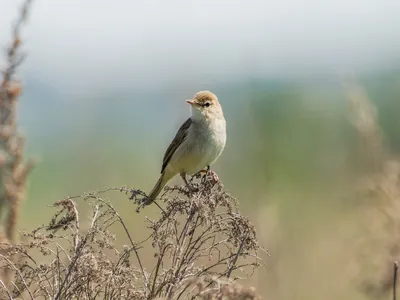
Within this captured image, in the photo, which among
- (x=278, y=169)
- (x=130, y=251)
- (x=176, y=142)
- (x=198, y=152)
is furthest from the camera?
(x=278, y=169)

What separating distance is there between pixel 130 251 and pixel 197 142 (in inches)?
88.8

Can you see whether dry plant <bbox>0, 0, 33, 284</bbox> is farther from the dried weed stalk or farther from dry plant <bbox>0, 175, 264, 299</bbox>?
dry plant <bbox>0, 175, 264, 299</bbox>

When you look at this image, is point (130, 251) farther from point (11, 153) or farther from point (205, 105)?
Result: point (205, 105)

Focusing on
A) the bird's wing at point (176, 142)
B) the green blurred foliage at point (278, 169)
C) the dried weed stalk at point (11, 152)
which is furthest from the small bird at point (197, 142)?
the dried weed stalk at point (11, 152)

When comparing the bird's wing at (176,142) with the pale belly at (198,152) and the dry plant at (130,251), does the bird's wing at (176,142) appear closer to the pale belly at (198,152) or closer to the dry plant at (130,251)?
the pale belly at (198,152)

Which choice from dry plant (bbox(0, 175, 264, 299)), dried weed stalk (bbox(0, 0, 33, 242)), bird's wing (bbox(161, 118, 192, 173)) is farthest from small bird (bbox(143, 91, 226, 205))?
dry plant (bbox(0, 175, 264, 299))

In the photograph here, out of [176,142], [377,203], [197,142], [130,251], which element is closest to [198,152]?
[197,142]

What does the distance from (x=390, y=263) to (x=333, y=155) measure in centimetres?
607

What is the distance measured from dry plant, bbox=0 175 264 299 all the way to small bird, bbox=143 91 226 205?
188cm

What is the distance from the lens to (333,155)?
414 inches

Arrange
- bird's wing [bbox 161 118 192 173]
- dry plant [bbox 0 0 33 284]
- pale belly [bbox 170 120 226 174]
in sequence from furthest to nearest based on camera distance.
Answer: bird's wing [bbox 161 118 192 173]
pale belly [bbox 170 120 226 174]
dry plant [bbox 0 0 33 284]

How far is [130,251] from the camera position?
2.65 meters

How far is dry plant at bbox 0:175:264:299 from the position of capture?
2516 millimetres

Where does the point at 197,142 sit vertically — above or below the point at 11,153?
above
